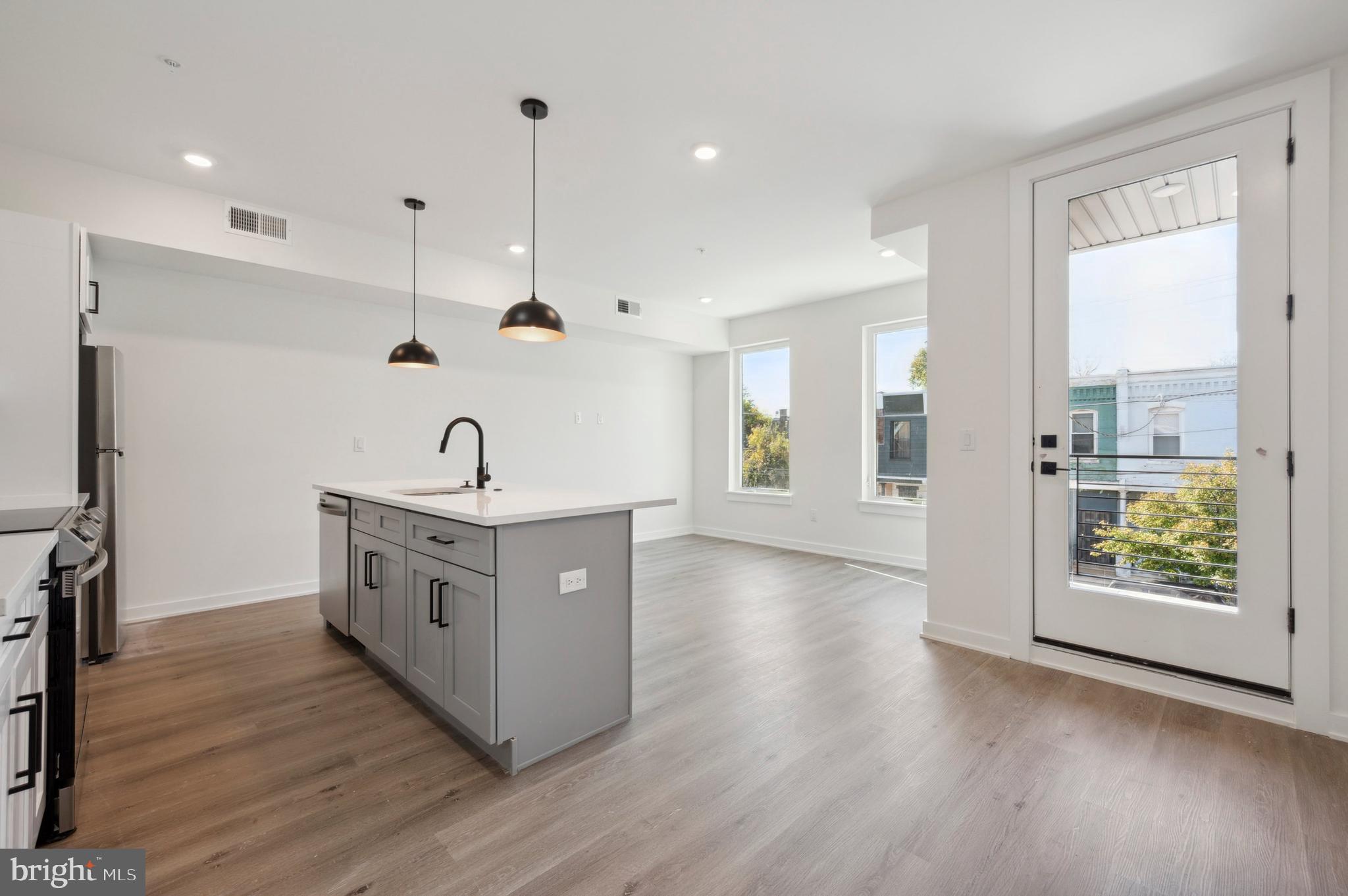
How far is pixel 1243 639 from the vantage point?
8.07ft

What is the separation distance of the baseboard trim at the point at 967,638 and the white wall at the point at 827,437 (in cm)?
195

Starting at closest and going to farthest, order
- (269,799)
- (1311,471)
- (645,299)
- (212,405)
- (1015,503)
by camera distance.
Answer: (269,799) < (1311,471) < (1015,503) < (212,405) < (645,299)

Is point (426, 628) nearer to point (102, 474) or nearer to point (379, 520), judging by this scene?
point (379, 520)

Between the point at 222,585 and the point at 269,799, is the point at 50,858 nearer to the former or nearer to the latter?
the point at 269,799

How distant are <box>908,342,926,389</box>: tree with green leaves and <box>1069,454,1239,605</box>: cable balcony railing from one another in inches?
101

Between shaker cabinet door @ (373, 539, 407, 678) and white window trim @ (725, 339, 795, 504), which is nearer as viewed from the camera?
shaker cabinet door @ (373, 539, 407, 678)

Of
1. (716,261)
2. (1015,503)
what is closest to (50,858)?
(1015,503)

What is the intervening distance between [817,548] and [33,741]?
5591 millimetres

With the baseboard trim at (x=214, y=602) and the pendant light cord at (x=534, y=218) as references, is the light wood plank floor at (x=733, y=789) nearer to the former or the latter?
the baseboard trim at (x=214, y=602)

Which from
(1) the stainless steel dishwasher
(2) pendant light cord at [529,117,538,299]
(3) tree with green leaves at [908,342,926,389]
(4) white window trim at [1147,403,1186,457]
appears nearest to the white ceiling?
(2) pendant light cord at [529,117,538,299]

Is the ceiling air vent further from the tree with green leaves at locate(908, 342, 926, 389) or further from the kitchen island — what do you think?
the tree with green leaves at locate(908, 342, 926, 389)

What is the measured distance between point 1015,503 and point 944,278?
1.34m

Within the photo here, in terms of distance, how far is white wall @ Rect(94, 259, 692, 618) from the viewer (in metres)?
3.75

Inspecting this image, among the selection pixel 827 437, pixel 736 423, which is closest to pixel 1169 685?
pixel 827 437
